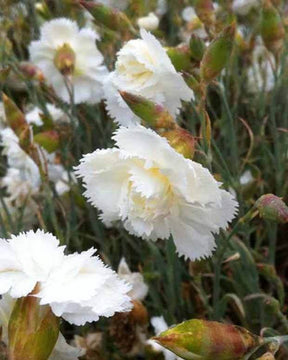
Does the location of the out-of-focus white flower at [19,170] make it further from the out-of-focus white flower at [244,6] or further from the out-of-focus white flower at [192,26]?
the out-of-focus white flower at [244,6]

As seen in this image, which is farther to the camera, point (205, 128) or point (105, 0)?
point (105, 0)

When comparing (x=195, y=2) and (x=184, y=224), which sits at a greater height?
(x=195, y=2)

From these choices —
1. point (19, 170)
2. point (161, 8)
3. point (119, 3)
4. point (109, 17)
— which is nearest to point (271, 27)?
point (109, 17)

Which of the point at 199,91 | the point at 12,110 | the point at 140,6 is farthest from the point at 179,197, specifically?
the point at 140,6

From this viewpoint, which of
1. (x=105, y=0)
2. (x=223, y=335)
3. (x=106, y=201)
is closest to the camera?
(x=223, y=335)

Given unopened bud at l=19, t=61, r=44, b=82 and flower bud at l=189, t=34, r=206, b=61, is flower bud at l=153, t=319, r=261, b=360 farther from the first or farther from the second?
unopened bud at l=19, t=61, r=44, b=82

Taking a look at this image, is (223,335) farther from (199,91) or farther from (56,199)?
(56,199)

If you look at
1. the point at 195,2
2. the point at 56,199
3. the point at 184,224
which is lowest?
the point at 56,199
